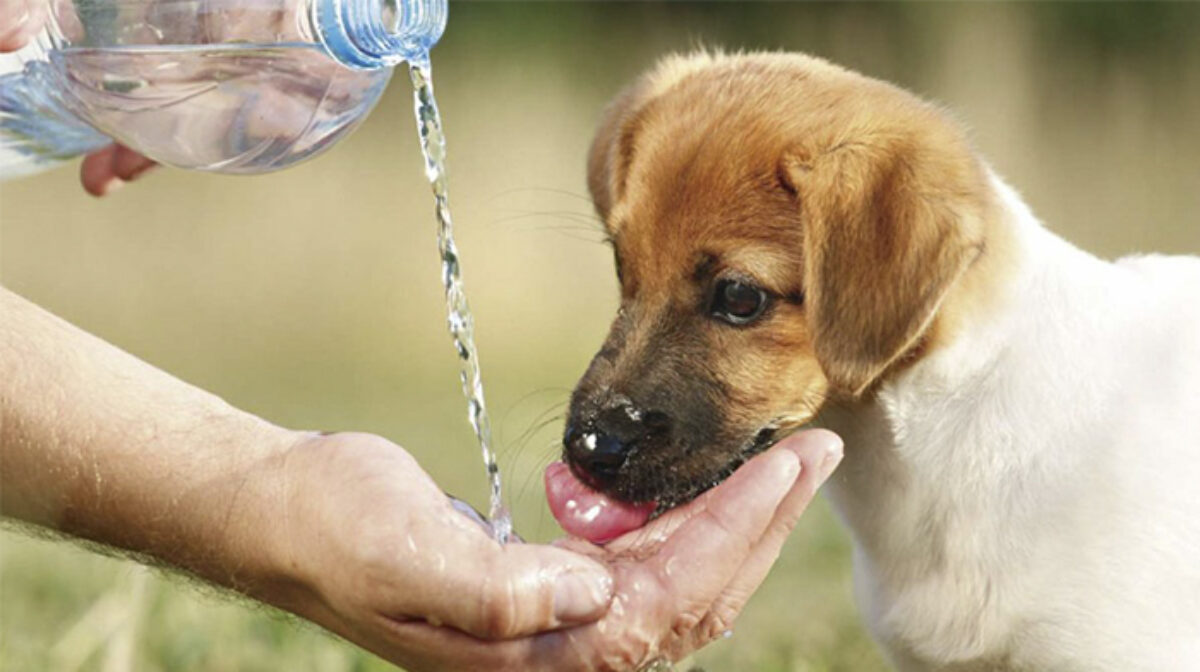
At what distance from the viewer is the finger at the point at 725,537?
326 cm

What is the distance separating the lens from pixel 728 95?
4031 millimetres

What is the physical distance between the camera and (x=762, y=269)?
12.6 ft

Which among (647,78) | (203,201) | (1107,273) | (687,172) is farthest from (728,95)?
(203,201)

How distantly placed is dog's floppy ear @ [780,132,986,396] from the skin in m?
0.34

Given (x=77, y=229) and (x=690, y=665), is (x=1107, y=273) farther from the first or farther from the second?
(x=77, y=229)

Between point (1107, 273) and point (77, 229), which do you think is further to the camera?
point (77, 229)

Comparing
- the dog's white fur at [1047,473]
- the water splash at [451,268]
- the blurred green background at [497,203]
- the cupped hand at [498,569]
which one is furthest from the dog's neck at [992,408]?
Answer: the blurred green background at [497,203]

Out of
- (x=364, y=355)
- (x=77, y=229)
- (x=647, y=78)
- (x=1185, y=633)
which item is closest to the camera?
(x=1185, y=633)

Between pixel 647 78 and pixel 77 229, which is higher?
pixel 647 78

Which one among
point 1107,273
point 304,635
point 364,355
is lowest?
point 364,355

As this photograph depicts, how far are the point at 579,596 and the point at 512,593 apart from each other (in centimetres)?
12

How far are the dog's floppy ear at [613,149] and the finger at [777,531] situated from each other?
1059 mm

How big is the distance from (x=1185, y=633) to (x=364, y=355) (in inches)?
248

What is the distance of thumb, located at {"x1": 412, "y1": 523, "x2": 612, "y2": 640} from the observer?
10.1 ft
